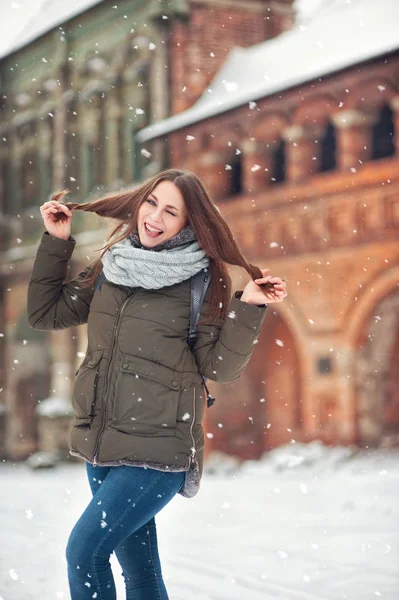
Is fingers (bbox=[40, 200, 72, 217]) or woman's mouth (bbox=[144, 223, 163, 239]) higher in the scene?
fingers (bbox=[40, 200, 72, 217])

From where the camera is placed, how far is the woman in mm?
2643

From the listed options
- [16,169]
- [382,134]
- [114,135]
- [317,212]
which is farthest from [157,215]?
[16,169]

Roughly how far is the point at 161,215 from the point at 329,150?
9.74m

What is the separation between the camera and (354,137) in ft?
36.6

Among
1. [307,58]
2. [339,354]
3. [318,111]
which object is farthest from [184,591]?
[307,58]

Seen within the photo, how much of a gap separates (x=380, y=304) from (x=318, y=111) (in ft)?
8.72

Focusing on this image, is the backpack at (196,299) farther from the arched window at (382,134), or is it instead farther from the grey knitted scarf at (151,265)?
the arched window at (382,134)

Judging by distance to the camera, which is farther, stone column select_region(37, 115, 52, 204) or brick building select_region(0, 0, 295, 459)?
stone column select_region(37, 115, 52, 204)

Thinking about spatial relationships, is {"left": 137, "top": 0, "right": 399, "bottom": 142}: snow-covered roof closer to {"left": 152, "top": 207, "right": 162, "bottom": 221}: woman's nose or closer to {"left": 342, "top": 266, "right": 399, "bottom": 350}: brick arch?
{"left": 342, "top": 266, "right": 399, "bottom": 350}: brick arch

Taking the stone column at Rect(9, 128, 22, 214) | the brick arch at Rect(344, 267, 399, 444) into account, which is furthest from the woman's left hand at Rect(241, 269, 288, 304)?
the stone column at Rect(9, 128, 22, 214)

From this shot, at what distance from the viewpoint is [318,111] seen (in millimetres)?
11508

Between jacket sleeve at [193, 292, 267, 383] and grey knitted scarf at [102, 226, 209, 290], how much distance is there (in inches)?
7.6

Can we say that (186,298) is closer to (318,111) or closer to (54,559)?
(54,559)

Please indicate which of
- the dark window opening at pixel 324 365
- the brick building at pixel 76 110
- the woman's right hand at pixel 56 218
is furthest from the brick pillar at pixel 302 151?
the woman's right hand at pixel 56 218
